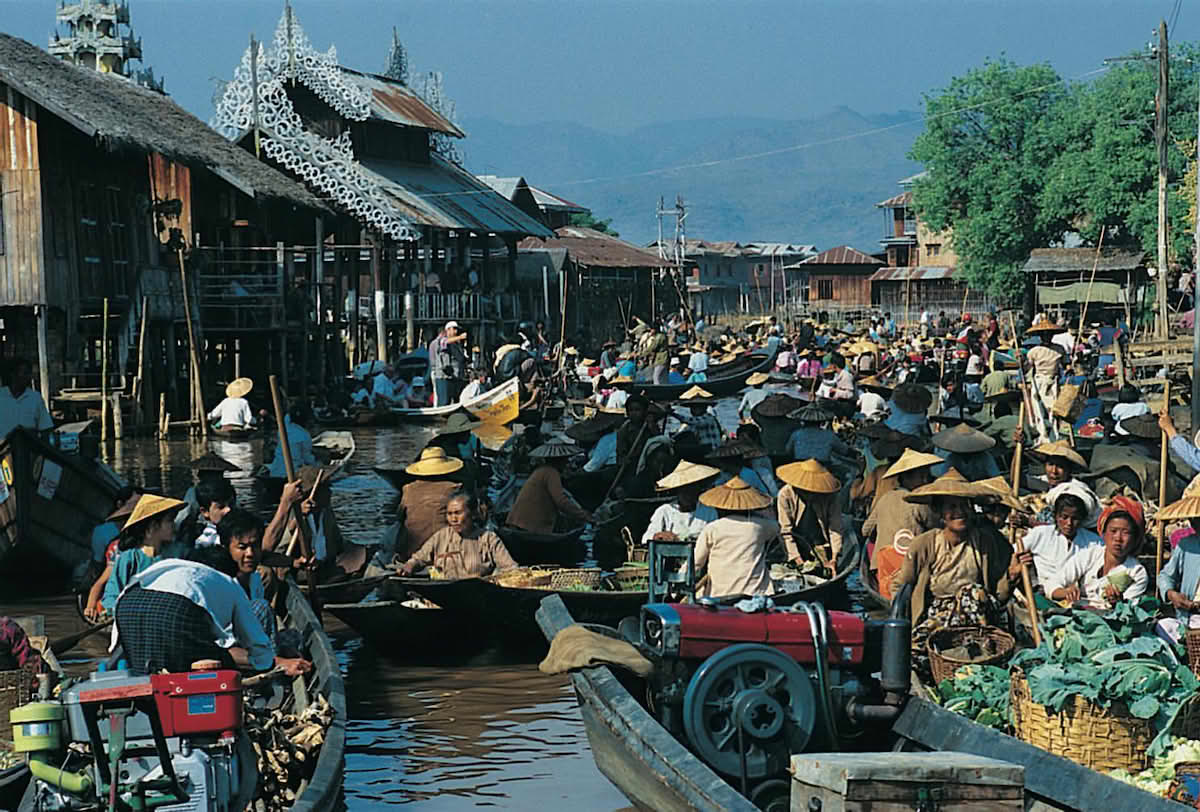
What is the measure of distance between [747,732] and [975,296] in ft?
211

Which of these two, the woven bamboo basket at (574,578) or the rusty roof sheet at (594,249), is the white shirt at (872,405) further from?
the rusty roof sheet at (594,249)

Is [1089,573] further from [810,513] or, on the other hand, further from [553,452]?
[553,452]

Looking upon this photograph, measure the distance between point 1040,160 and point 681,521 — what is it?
Answer: 4402 centimetres

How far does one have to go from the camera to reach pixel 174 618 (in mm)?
6473

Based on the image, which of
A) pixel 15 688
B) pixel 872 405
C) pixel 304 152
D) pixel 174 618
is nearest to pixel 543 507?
pixel 15 688

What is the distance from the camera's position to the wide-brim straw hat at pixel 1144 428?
1437 cm

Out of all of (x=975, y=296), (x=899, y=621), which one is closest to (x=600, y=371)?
(x=899, y=621)

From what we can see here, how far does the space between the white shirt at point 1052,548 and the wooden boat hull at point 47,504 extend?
7929mm

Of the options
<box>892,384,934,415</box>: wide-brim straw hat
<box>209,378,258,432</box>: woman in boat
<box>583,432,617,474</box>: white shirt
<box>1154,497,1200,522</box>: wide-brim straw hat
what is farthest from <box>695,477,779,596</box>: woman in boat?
<box>209,378,258,432</box>: woman in boat

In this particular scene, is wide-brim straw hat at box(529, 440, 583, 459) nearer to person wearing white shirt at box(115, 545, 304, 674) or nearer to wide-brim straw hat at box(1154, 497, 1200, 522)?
wide-brim straw hat at box(1154, 497, 1200, 522)

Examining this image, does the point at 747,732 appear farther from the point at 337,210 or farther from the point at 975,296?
the point at 975,296

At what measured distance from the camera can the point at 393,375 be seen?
32.8m

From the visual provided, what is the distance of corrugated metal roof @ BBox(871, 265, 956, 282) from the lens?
230 ft

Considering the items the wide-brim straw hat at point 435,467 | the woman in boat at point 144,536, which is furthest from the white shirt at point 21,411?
the woman in boat at point 144,536
